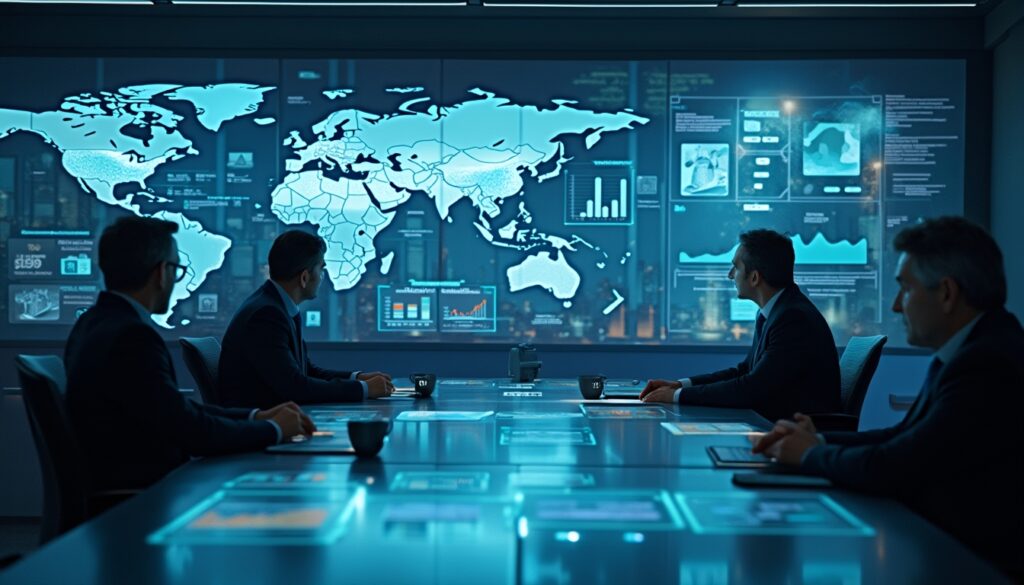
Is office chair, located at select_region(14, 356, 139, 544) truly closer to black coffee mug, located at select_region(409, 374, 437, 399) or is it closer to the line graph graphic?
black coffee mug, located at select_region(409, 374, 437, 399)

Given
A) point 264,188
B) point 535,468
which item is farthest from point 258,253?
point 535,468

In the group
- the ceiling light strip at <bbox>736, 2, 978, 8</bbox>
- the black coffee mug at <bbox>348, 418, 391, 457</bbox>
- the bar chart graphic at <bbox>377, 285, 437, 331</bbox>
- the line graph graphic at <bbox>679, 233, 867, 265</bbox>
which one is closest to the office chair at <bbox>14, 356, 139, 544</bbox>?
the black coffee mug at <bbox>348, 418, 391, 457</bbox>

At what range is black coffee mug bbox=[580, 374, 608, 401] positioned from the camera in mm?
4023

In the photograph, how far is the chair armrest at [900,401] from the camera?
6062mm

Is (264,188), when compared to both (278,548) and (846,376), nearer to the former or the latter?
(846,376)

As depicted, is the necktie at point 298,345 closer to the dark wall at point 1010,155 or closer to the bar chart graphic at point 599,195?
the bar chart graphic at point 599,195

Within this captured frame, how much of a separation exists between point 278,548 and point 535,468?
0.84m

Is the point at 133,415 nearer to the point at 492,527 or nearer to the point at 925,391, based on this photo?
the point at 492,527

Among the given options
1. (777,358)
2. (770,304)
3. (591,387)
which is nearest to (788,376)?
(777,358)

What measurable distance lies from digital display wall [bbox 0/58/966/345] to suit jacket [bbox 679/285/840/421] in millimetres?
2045

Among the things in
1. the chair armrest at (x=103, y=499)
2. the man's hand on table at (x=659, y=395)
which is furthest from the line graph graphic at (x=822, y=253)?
the chair armrest at (x=103, y=499)

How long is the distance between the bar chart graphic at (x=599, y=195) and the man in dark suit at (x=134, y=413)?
3.63m

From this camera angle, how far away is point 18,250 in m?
6.21

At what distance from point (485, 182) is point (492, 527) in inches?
181
